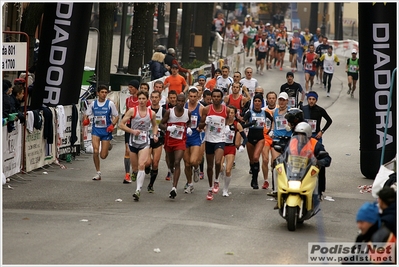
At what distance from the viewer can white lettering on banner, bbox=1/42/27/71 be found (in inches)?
650

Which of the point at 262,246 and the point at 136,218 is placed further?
the point at 136,218

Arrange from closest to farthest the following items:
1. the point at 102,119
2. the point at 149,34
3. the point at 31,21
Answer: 1. the point at 102,119
2. the point at 31,21
3. the point at 149,34

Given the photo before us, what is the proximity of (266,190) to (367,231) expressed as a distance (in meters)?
8.72

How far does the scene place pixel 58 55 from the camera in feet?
64.3

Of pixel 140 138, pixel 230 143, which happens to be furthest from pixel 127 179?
pixel 230 143

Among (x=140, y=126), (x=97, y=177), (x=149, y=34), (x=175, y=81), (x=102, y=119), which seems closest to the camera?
(x=140, y=126)

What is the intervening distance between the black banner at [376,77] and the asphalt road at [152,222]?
68 cm

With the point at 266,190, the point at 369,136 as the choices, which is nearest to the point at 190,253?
the point at 266,190

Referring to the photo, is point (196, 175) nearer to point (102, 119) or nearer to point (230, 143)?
point (230, 143)

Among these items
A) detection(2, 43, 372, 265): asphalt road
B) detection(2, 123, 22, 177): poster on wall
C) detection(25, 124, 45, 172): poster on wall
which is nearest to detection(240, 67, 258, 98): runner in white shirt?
detection(2, 43, 372, 265): asphalt road

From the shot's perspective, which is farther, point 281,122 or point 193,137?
point 281,122

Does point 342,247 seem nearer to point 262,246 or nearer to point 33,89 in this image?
point 262,246

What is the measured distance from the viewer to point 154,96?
16703mm

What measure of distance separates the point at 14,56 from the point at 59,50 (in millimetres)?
2964
